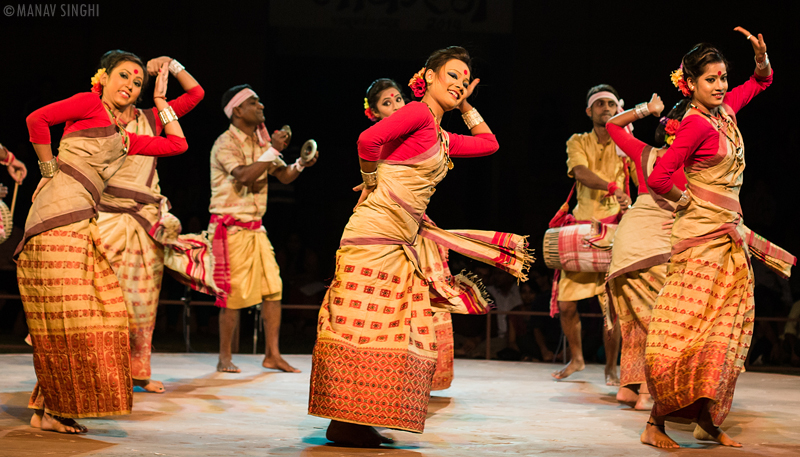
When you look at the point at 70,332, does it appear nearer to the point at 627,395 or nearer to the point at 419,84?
the point at 419,84

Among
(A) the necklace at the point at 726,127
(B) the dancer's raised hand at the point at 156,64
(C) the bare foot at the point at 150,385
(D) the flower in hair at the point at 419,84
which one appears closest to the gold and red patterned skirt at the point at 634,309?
(A) the necklace at the point at 726,127

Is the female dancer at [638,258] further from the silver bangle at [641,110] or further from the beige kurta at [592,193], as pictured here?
the beige kurta at [592,193]

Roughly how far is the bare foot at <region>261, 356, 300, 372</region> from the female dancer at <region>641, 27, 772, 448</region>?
292 cm

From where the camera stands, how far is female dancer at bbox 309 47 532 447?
325 cm

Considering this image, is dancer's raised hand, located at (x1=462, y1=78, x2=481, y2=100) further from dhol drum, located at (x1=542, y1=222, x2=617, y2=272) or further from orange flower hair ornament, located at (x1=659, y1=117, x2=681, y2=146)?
dhol drum, located at (x1=542, y1=222, x2=617, y2=272)

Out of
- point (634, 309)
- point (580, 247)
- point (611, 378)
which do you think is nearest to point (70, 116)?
point (634, 309)

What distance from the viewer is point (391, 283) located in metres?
3.35

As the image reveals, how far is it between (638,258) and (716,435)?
113 centimetres

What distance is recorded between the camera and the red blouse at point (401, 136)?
3223 mm

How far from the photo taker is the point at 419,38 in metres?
9.02

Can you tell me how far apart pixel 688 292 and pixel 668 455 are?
649mm

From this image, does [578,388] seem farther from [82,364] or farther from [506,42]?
[506,42]

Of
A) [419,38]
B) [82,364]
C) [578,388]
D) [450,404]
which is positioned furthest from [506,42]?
[82,364]

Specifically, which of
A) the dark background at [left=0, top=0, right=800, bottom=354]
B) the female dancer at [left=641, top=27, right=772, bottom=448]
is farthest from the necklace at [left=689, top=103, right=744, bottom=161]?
the dark background at [left=0, top=0, right=800, bottom=354]
